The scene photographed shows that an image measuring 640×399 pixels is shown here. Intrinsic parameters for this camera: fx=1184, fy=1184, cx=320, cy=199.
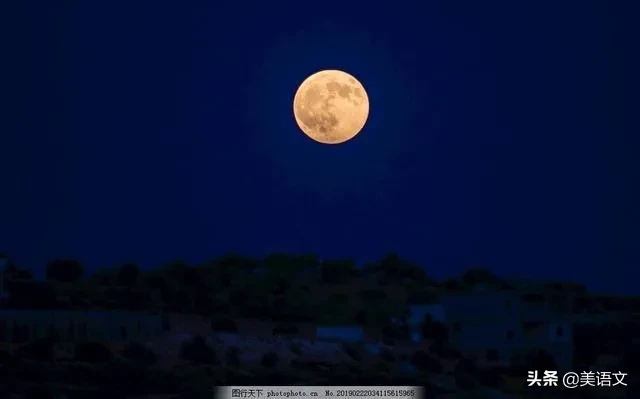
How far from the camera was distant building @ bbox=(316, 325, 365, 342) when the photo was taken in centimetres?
987

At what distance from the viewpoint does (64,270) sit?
31.9 ft

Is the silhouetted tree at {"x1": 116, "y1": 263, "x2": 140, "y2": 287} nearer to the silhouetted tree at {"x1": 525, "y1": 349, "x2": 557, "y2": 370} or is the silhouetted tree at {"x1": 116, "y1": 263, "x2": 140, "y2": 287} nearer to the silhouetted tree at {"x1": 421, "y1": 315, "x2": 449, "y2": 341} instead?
the silhouetted tree at {"x1": 421, "y1": 315, "x2": 449, "y2": 341}

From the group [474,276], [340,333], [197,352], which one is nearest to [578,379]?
[474,276]

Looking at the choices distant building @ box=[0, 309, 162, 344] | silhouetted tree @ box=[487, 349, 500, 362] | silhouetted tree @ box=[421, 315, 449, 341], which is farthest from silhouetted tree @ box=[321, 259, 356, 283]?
distant building @ box=[0, 309, 162, 344]

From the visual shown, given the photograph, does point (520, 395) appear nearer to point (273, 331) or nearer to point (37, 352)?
point (273, 331)

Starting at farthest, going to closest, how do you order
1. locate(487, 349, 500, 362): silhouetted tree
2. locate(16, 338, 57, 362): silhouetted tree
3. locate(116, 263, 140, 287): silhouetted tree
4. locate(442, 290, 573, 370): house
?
1. locate(442, 290, 573, 370): house
2. locate(487, 349, 500, 362): silhouetted tree
3. locate(116, 263, 140, 287): silhouetted tree
4. locate(16, 338, 57, 362): silhouetted tree

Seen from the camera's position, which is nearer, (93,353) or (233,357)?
(93,353)

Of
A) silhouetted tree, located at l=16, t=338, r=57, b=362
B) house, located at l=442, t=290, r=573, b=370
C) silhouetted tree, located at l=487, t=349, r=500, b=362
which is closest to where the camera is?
silhouetted tree, located at l=16, t=338, r=57, b=362

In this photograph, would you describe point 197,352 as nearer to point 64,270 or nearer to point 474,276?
point 64,270

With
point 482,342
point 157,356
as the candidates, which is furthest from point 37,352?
point 482,342

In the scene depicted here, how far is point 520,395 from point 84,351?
3.59 m

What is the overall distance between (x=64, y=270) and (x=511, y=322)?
380 cm

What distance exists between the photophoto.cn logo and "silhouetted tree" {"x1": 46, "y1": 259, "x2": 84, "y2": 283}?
383cm

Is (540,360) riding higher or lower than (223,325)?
lower
